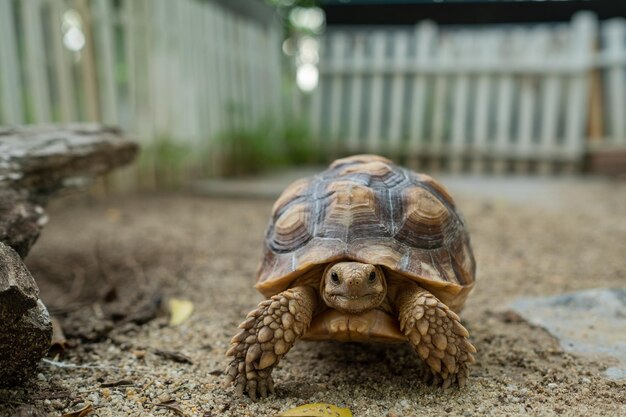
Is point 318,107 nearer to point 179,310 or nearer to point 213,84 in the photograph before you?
point 213,84

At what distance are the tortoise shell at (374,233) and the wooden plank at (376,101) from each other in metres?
5.48

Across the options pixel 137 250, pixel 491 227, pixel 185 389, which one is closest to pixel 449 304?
pixel 185 389

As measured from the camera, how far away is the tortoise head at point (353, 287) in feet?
5.60

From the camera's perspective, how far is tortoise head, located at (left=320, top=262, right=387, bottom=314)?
171 cm

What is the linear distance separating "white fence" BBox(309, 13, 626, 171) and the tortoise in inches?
215

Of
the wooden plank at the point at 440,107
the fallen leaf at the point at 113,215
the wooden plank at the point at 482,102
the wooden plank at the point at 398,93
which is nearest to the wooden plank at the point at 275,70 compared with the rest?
the wooden plank at the point at 398,93

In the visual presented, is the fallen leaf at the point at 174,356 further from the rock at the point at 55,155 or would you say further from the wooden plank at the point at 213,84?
the wooden plank at the point at 213,84

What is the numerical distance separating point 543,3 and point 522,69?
1.06 meters

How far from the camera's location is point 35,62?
423 cm

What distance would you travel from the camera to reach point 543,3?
7.34m

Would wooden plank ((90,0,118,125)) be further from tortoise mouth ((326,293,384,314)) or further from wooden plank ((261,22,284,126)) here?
tortoise mouth ((326,293,384,314))

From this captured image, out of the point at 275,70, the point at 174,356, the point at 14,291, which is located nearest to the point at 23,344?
the point at 14,291

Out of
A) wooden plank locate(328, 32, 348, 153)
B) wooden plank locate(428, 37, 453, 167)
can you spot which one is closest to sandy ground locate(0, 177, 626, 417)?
wooden plank locate(428, 37, 453, 167)

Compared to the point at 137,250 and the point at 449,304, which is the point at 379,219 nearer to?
the point at 449,304
